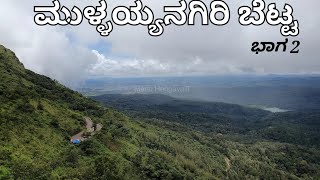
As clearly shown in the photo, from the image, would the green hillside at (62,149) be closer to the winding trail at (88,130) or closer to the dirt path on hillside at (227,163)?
the winding trail at (88,130)

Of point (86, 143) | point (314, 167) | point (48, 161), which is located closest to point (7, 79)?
point (86, 143)

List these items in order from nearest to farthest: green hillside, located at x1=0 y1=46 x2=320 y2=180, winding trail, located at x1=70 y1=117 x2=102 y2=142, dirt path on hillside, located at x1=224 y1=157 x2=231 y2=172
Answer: green hillside, located at x1=0 y1=46 x2=320 y2=180 < winding trail, located at x1=70 y1=117 x2=102 y2=142 < dirt path on hillside, located at x1=224 y1=157 x2=231 y2=172

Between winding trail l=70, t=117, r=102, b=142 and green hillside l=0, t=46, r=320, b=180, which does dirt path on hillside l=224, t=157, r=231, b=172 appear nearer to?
green hillside l=0, t=46, r=320, b=180

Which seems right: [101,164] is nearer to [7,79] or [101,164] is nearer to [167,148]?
[7,79]

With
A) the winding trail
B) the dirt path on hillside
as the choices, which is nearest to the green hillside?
the winding trail

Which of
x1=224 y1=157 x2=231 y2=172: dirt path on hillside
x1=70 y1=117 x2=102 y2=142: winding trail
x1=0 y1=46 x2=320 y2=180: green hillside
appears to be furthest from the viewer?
x1=224 y1=157 x2=231 y2=172: dirt path on hillside

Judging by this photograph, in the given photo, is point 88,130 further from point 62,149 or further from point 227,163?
point 227,163

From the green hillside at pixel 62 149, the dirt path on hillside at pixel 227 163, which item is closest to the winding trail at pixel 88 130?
the green hillside at pixel 62 149

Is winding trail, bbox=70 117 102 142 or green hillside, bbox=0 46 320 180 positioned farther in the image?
winding trail, bbox=70 117 102 142

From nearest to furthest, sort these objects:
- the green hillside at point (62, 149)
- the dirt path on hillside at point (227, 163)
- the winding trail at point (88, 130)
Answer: the green hillside at point (62, 149) → the winding trail at point (88, 130) → the dirt path on hillside at point (227, 163)

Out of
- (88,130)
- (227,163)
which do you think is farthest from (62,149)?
(227,163)

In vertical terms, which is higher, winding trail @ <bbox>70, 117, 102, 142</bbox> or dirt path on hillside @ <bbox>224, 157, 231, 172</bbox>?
winding trail @ <bbox>70, 117, 102, 142</bbox>
